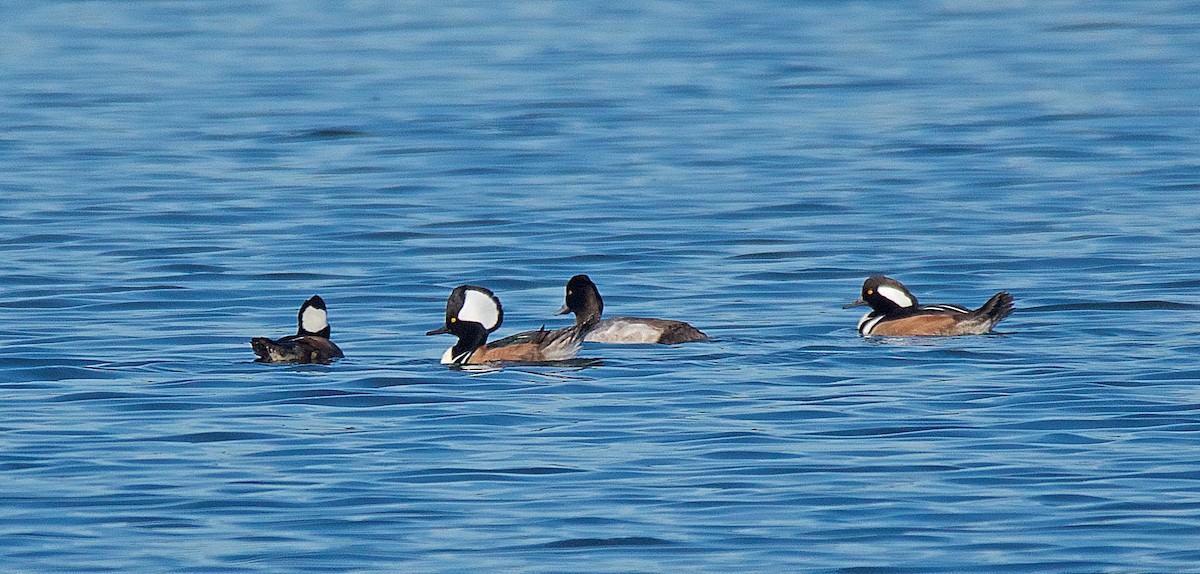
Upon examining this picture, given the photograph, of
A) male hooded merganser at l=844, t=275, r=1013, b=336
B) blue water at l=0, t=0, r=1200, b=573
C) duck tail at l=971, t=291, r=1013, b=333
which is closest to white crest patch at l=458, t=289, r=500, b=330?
blue water at l=0, t=0, r=1200, b=573

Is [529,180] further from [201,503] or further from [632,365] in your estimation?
[201,503]

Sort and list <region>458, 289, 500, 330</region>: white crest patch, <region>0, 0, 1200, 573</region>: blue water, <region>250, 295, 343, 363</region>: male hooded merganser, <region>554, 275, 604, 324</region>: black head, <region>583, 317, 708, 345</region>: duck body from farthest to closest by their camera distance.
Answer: <region>554, 275, 604, 324</region>: black head
<region>583, 317, 708, 345</region>: duck body
<region>458, 289, 500, 330</region>: white crest patch
<region>250, 295, 343, 363</region>: male hooded merganser
<region>0, 0, 1200, 573</region>: blue water

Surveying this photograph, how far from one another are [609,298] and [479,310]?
2782 mm

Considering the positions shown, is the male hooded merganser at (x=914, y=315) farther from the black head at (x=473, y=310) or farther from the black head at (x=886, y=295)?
the black head at (x=473, y=310)

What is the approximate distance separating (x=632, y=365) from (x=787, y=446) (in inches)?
111

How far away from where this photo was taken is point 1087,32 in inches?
1499

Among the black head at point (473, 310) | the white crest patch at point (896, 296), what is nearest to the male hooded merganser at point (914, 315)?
the white crest patch at point (896, 296)

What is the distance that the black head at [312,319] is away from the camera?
45.6 feet

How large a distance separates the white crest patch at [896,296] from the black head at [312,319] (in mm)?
3843

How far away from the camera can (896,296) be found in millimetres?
15227

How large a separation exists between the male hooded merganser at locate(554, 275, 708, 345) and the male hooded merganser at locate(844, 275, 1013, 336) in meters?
1.29

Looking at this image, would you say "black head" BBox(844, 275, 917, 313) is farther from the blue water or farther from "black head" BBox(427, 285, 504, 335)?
"black head" BBox(427, 285, 504, 335)

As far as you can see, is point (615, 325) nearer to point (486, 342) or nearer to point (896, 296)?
point (486, 342)

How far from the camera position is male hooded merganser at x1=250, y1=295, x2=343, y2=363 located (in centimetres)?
1357
